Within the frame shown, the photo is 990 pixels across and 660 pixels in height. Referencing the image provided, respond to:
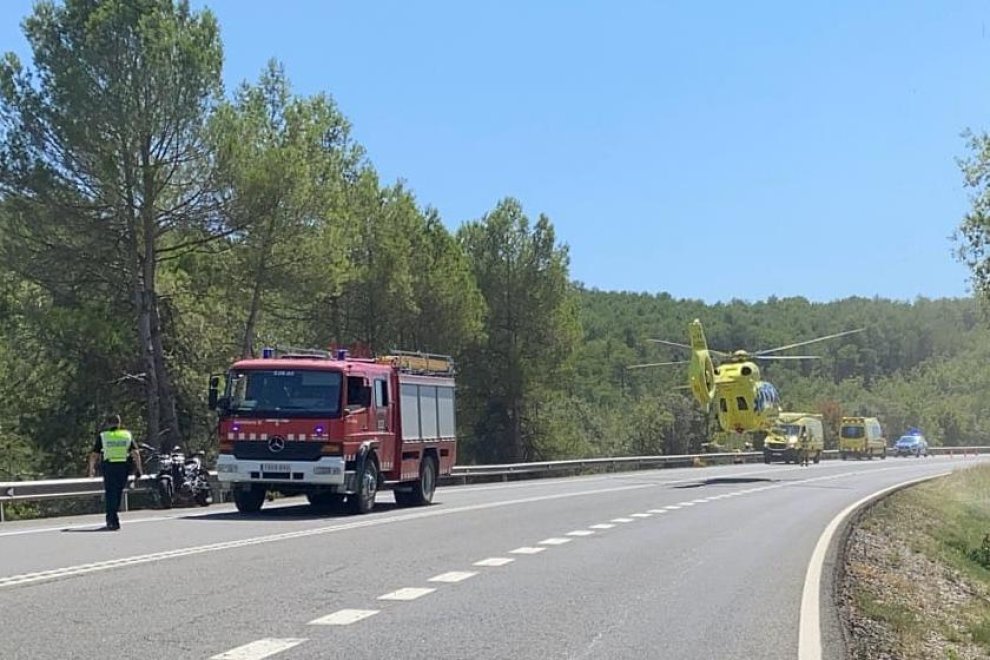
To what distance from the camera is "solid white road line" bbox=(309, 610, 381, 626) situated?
9.39 meters

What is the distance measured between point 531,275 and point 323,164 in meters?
26.3

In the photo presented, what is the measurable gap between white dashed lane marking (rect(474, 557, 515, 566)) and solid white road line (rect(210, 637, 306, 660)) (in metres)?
5.39

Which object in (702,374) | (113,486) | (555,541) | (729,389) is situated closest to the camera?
(555,541)

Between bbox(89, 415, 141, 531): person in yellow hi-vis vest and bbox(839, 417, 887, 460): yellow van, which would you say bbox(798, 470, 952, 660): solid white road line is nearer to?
bbox(89, 415, 141, 531): person in yellow hi-vis vest

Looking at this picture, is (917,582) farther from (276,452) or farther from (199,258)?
(199,258)

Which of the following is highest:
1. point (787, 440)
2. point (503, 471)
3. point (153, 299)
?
point (153, 299)

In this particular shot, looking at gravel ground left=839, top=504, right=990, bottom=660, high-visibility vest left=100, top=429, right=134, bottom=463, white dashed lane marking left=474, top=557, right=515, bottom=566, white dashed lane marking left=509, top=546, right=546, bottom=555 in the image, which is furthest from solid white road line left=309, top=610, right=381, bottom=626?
high-visibility vest left=100, top=429, right=134, bottom=463

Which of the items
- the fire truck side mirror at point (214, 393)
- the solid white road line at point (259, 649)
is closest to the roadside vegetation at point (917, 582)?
the solid white road line at point (259, 649)

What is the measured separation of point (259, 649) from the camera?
8.23 m

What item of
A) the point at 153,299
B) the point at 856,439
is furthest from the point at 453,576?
the point at 856,439

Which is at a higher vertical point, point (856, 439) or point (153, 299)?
point (153, 299)

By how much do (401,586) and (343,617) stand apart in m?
2.01

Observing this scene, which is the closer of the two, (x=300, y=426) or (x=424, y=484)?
(x=300, y=426)

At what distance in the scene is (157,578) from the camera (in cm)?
1188
